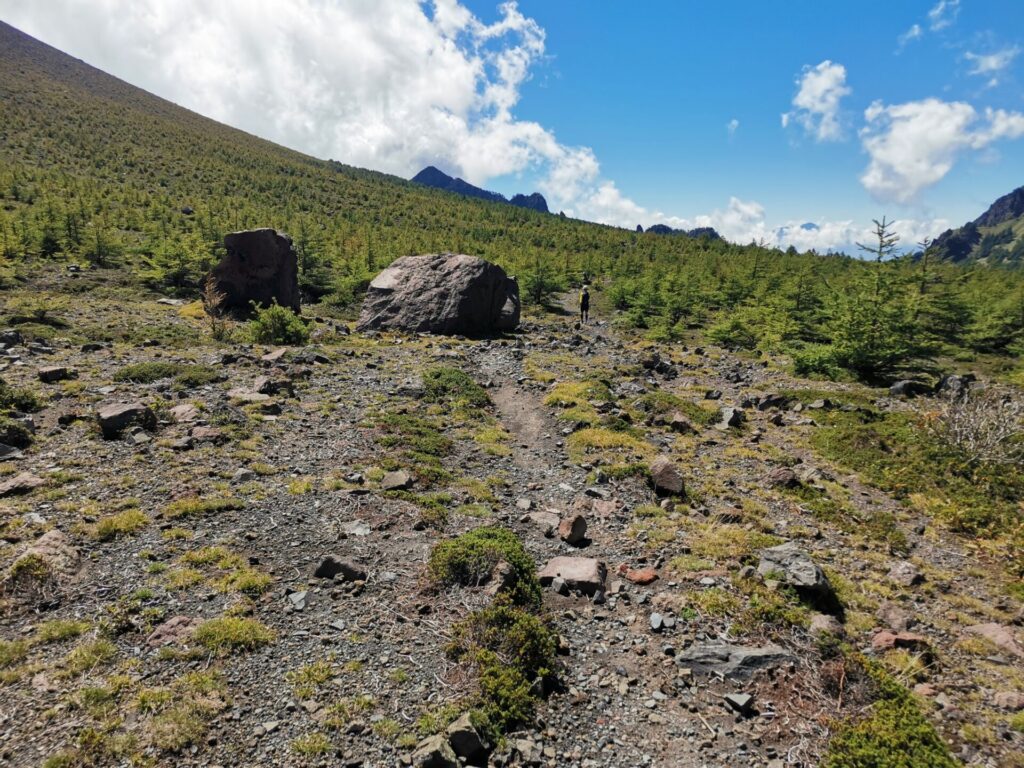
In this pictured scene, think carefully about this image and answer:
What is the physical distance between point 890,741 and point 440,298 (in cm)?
2565

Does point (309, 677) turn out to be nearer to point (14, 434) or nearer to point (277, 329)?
point (14, 434)

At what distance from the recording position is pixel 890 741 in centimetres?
516

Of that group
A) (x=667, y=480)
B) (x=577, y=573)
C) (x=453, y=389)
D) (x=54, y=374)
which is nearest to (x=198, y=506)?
(x=577, y=573)

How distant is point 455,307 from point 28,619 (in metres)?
22.7

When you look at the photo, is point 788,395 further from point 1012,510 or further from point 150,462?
point 150,462

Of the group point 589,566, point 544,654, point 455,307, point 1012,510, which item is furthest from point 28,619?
point 455,307

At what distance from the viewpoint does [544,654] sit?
643 centimetres

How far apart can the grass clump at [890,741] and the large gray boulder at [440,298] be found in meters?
24.1

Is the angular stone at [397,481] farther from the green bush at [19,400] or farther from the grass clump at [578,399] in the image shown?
the green bush at [19,400]

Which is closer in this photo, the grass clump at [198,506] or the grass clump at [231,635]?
the grass clump at [231,635]

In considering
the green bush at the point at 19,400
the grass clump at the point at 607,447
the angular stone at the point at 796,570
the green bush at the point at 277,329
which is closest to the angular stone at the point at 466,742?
the angular stone at the point at 796,570

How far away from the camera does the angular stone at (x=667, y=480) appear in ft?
37.5

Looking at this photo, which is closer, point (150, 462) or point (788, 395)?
point (150, 462)

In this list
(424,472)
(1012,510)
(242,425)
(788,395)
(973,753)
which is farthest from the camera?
(788,395)
